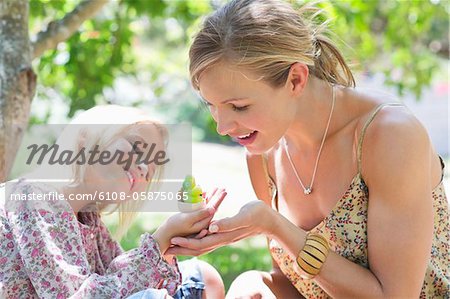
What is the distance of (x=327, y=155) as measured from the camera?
2.44 m

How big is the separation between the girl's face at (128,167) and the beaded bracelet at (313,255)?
2.06 ft

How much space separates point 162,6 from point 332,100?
3285mm

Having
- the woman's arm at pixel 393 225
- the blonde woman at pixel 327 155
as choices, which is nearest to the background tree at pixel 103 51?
the blonde woman at pixel 327 155

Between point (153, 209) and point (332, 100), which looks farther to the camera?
point (153, 209)

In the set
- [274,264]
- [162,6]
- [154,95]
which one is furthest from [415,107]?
[274,264]

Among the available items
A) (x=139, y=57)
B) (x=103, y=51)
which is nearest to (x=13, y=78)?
(x=103, y=51)

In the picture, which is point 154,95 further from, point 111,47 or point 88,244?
point 88,244

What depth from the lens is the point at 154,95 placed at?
265 inches

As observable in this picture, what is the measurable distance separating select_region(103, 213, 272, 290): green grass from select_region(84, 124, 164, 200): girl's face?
153 cm

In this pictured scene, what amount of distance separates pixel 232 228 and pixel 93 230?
57 centimetres

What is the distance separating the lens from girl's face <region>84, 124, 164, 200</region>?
96.7 inches

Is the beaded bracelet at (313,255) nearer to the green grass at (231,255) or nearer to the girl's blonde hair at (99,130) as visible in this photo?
the girl's blonde hair at (99,130)

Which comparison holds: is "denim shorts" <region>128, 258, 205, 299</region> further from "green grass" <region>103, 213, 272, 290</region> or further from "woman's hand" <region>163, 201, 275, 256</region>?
"green grass" <region>103, 213, 272, 290</region>

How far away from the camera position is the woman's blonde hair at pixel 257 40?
220cm
